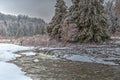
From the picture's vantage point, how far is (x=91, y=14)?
50.2 m

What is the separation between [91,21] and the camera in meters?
49.4

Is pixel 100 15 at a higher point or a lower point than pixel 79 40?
higher

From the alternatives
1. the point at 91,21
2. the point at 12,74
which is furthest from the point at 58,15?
the point at 12,74

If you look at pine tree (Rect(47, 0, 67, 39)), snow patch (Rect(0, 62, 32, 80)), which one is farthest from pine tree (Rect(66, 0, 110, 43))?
snow patch (Rect(0, 62, 32, 80))

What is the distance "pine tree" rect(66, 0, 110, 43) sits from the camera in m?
Answer: 49.2

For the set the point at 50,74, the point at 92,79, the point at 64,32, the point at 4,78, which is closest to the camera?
the point at 4,78

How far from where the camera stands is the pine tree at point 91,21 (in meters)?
49.2

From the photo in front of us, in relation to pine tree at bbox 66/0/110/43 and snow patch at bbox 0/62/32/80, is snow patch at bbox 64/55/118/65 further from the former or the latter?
pine tree at bbox 66/0/110/43

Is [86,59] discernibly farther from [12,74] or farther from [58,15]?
[58,15]

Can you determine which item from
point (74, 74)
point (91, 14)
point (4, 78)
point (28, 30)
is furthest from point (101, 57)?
point (28, 30)

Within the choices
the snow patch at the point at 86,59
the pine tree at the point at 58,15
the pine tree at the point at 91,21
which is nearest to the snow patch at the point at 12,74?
the snow patch at the point at 86,59

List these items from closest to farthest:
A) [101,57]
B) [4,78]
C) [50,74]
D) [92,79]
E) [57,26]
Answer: [4,78], [92,79], [50,74], [101,57], [57,26]

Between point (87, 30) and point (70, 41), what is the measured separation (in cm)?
478

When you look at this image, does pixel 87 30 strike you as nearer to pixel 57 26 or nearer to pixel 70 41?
pixel 70 41
